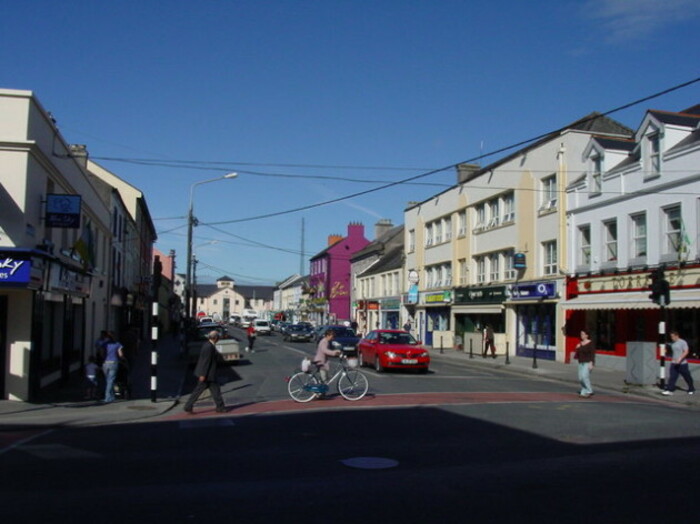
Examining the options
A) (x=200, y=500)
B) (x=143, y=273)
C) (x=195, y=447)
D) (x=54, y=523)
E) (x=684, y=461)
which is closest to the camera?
(x=54, y=523)

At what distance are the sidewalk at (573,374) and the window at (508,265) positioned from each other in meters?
3.97

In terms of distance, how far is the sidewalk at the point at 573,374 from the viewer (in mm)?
18306

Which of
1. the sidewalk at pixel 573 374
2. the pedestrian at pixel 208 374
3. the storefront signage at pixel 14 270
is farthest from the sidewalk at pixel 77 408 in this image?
the sidewalk at pixel 573 374

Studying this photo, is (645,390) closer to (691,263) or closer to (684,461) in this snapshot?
(691,263)

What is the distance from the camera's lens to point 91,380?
1620cm

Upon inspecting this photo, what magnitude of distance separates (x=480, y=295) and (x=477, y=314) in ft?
7.91

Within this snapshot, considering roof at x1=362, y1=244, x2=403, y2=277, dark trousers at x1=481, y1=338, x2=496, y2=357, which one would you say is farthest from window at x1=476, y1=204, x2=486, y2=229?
roof at x1=362, y1=244, x2=403, y2=277

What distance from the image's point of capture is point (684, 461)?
9.17m

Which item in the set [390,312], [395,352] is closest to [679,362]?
[395,352]

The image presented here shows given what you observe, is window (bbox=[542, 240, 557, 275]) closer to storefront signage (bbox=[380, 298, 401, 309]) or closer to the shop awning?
the shop awning

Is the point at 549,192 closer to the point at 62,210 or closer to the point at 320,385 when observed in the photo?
the point at 320,385

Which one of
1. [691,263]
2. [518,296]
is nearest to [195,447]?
[691,263]

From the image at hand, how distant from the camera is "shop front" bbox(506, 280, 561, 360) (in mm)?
30859

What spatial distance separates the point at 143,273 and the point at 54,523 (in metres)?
50.5
